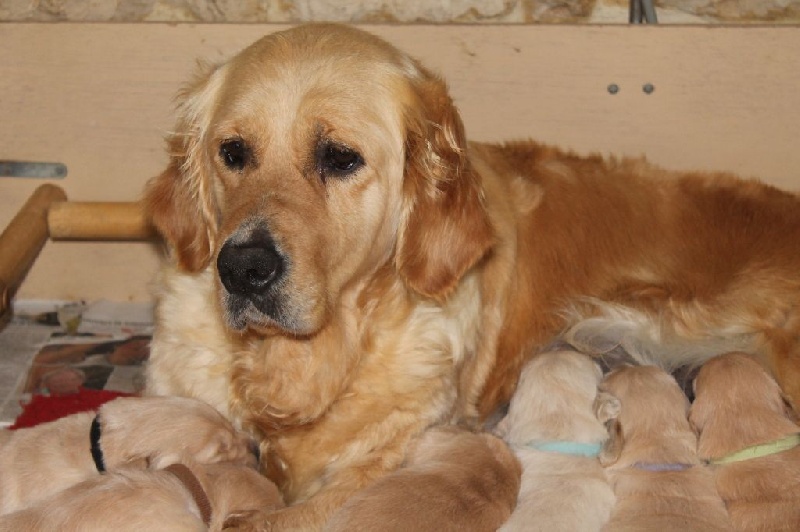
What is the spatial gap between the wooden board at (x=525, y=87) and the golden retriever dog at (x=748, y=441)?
46.1 inches

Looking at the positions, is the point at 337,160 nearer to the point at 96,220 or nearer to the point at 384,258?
the point at 384,258

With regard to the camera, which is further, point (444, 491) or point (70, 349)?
point (70, 349)

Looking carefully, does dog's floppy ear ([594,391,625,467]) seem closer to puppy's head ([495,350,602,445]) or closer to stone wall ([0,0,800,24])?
puppy's head ([495,350,602,445])

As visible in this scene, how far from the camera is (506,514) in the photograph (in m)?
2.39

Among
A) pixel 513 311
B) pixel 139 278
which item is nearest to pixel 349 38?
pixel 513 311

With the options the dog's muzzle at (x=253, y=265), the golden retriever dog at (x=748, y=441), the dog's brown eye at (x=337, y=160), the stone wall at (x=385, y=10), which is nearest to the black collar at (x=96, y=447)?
the dog's muzzle at (x=253, y=265)

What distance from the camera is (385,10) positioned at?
13.6 feet

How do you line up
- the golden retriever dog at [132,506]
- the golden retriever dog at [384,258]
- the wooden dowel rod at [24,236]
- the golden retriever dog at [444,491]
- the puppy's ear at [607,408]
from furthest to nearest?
1. the wooden dowel rod at [24,236]
2. the puppy's ear at [607,408]
3. the golden retriever dog at [384,258]
4. the golden retriever dog at [444,491]
5. the golden retriever dog at [132,506]

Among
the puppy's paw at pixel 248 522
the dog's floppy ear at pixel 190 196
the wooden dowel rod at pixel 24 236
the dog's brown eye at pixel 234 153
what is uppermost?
the dog's brown eye at pixel 234 153

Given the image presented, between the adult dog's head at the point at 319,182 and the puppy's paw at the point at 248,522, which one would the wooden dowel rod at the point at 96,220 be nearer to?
the adult dog's head at the point at 319,182

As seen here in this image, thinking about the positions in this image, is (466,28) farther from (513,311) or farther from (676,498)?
(676,498)

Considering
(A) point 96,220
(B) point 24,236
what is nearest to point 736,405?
(A) point 96,220

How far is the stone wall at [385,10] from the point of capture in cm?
412

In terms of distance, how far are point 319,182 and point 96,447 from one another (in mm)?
775
